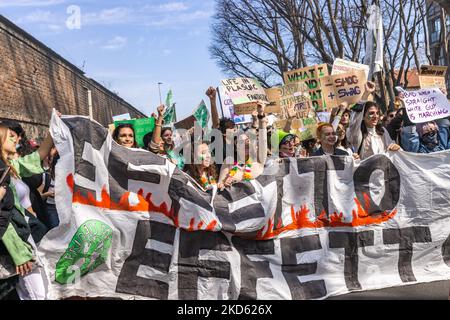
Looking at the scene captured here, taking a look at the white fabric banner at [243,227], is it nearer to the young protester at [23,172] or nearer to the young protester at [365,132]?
the young protester at [23,172]

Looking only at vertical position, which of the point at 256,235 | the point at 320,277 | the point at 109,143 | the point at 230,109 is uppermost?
the point at 230,109

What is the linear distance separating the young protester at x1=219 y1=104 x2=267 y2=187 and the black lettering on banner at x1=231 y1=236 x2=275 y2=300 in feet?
1.77

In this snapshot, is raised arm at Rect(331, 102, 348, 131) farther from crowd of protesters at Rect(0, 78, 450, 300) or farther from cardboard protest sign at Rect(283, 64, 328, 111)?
cardboard protest sign at Rect(283, 64, 328, 111)

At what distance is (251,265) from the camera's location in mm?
4656

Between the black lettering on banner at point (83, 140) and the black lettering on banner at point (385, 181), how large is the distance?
236 centimetres

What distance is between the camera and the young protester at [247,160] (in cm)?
507

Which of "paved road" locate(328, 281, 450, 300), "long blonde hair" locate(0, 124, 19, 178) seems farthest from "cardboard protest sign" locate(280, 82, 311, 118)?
"long blonde hair" locate(0, 124, 19, 178)

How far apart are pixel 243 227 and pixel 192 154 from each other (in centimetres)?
85

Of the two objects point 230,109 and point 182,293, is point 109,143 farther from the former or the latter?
point 230,109

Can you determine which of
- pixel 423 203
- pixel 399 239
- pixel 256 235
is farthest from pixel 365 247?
pixel 256 235

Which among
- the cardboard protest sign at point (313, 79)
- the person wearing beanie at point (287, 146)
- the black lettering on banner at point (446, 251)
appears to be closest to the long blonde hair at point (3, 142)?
the person wearing beanie at point (287, 146)

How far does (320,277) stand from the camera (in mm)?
4863
